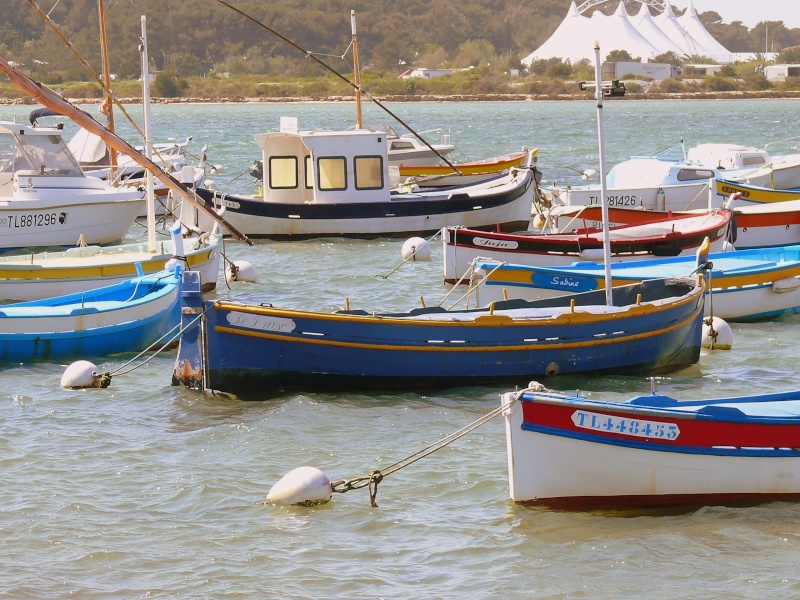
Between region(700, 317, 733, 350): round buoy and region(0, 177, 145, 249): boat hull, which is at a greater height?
region(0, 177, 145, 249): boat hull

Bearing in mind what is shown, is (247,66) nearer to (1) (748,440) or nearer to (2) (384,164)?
(2) (384,164)

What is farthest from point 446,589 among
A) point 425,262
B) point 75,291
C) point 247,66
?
point 247,66

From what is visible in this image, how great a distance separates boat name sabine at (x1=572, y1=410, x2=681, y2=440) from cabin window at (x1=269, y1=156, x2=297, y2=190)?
57.9 feet

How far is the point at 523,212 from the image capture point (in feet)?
91.0

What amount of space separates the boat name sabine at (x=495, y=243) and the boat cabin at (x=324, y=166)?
6.55 metres

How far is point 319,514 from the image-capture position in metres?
10.3

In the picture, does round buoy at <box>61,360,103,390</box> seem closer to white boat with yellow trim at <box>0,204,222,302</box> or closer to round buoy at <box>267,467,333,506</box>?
white boat with yellow trim at <box>0,204,222,302</box>

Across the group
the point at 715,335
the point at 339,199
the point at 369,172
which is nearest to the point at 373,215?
the point at 339,199

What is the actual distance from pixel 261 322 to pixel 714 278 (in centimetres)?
708

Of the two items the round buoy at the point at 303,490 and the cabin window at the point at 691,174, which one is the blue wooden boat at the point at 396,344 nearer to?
the round buoy at the point at 303,490

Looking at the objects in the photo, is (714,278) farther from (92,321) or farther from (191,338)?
(92,321)

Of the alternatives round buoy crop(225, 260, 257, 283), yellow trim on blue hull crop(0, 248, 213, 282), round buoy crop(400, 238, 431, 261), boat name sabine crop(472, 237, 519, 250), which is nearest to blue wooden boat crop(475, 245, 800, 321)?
boat name sabine crop(472, 237, 519, 250)

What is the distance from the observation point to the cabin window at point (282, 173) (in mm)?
26656

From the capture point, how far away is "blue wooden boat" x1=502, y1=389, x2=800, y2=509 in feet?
32.0
